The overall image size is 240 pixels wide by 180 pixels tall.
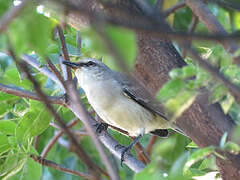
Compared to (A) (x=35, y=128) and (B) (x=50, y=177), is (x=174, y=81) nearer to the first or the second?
(A) (x=35, y=128)

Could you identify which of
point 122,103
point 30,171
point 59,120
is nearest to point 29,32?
point 59,120

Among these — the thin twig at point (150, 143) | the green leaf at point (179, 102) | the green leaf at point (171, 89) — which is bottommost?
the thin twig at point (150, 143)

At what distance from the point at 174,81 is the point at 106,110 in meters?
2.67

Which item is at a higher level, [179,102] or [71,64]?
[179,102]

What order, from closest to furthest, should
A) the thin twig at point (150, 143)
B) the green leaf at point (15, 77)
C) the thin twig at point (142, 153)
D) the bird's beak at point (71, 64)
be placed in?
the bird's beak at point (71, 64), the green leaf at point (15, 77), the thin twig at point (142, 153), the thin twig at point (150, 143)

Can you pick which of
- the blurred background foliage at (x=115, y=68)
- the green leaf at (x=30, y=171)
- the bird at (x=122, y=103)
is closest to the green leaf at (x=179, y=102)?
the blurred background foliage at (x=115, y=68)

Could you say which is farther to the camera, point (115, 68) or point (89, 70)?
point (89, 70)

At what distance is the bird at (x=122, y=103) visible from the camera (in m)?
4.39

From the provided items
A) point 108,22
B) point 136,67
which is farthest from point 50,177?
point 108,22

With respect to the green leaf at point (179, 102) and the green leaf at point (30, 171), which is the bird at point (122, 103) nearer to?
the green leaf at point (30, 171)

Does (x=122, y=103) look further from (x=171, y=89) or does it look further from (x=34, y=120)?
(x=171, y=89)

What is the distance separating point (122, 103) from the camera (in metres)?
4.51

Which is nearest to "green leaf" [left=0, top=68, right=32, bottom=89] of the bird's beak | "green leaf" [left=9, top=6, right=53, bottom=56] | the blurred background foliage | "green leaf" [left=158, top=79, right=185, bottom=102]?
the blurred background foliage

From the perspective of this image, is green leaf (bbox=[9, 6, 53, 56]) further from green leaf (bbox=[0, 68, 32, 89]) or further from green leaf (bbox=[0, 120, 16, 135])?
green leaf (bbox=[0, 68, 32, 89])
